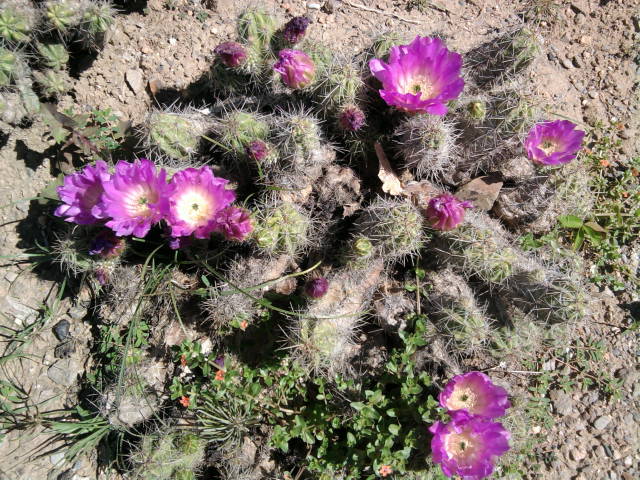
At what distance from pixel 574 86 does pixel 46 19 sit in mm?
3981

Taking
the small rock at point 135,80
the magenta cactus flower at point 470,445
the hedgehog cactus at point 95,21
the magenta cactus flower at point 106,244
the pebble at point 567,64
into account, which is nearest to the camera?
the magenta cactus flower at point 470,445

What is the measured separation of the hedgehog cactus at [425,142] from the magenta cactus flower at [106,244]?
1.77m

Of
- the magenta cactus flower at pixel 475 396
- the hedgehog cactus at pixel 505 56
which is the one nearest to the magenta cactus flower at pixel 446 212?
the magenta cactus flower at pixel 475 396

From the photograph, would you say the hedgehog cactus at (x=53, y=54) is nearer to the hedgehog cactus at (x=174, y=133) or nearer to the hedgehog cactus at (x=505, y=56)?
the hedgehog cactus at (x=174, y=133)

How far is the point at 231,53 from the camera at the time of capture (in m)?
2.79

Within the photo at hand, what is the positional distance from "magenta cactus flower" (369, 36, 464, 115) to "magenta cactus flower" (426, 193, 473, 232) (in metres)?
0.48

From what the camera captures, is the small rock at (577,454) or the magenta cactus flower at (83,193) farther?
the small rock at (577,454)

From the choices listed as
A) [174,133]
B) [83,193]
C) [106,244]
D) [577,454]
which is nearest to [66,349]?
[106,244]

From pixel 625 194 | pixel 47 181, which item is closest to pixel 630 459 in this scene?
pixel 625 194

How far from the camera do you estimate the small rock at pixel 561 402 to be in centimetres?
323

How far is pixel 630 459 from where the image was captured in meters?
3.13

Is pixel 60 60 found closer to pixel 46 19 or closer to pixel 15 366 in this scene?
pixel 46 19

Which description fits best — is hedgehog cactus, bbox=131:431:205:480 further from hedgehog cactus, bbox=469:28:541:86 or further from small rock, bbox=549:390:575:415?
hedgehog cactus, bbox=469:28:541:86

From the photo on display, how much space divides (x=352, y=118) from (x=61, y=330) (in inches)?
91.6
